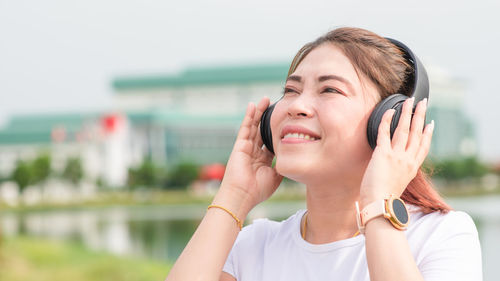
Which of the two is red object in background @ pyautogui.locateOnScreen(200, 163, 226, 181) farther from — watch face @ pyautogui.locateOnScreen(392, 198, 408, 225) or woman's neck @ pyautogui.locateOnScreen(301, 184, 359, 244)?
watch face @ pyautogui.locateOnScreen(392, 198, 408, 225)

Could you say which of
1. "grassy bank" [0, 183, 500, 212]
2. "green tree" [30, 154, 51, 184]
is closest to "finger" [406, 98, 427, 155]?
"grassy bank" [0, 183, 500, 212]

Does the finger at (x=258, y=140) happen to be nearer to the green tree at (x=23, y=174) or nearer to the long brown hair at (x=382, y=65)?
the long brown hair at (x=382, y=65)

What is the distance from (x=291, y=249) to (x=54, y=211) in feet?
106

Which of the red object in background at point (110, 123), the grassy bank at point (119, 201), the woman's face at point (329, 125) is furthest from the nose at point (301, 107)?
the red object in background at point (110, 123)

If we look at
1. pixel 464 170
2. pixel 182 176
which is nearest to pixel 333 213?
pixel 182 176

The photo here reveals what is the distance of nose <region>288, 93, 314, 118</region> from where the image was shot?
1.31 meters

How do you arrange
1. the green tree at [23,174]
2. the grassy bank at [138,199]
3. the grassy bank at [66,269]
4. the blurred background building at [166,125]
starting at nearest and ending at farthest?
the grassy bank at [66,269] → the grassy bank at [138,199] → the green tree at [23,174] → the blurred background building at [166,125]

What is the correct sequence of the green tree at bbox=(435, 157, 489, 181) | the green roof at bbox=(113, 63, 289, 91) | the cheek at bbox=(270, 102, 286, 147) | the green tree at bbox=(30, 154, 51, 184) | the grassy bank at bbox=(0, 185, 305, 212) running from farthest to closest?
the green roof at bbox=(113, 63, 289, 91) → the green tree at bbox=(435, 157, 489, 181) → the green tree at bbox=(30, 154, 51, 184) → the grassy bank at bbox=(0, 185, 305, 212) → the cheek at bbox=(270, 102, 286, 147)

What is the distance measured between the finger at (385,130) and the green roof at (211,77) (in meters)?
63.4

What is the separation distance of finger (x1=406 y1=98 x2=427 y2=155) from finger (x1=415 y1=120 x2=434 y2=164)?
0.04 feet

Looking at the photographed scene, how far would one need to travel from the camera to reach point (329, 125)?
1.29m

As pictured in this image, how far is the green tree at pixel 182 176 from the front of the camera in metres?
44.0

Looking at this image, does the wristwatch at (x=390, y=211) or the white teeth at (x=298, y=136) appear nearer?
the wristwatch at (x=390, y=211)

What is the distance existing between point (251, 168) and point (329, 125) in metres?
0.30
